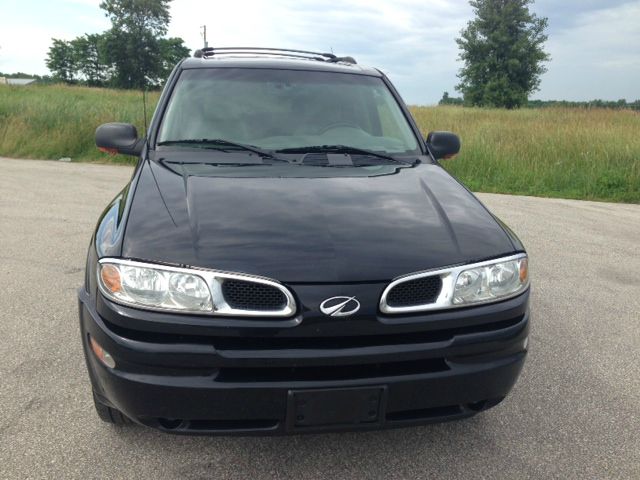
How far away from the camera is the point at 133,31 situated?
206ft

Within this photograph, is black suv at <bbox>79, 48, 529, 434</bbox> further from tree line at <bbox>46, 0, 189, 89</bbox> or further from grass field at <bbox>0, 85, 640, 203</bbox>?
tree line at <bbox>46, 0, 189, 89</bbox>

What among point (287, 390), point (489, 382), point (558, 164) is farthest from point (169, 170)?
point (558, 164)

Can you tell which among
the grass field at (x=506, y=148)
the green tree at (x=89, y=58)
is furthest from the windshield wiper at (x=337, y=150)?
the green tree at (x=89, y=58)

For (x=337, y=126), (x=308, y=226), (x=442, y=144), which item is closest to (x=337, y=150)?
(x=337, y=126)

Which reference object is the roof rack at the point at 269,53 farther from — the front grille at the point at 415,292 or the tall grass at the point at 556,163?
the tall grass at the point at 556,163

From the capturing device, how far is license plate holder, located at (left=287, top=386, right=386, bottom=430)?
5.76ft

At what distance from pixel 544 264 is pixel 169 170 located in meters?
3.68

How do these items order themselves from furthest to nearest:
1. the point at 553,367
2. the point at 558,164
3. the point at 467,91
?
the point at 467,91
the point at 558,164
the point at 553,367

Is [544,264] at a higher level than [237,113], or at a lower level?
lower

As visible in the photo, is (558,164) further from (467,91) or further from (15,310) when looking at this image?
(467,91)

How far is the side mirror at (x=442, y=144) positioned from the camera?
3449 millimetres

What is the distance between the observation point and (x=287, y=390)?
1748 millimetres

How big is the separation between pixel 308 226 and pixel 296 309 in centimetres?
38

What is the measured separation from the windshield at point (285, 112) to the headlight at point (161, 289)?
1.26m
